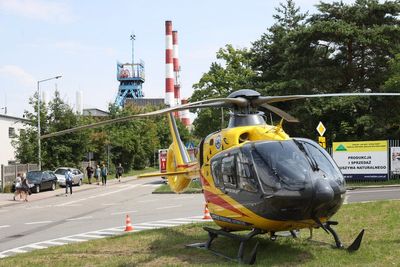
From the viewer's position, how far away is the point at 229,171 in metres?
10.5

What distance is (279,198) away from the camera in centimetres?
915

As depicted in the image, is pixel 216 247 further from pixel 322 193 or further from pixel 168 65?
pixel 168 65

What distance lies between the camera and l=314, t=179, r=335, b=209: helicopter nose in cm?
909

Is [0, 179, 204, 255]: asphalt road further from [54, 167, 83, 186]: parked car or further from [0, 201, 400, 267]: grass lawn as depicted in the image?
[54, 167, 83, 186]: parked car

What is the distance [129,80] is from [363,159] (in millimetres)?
108336

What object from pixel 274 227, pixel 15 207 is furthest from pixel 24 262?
pixel 15 207

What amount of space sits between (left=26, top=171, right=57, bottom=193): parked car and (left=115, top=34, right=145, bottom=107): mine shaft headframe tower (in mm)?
93971

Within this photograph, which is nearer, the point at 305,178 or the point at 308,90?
the point at 305,178

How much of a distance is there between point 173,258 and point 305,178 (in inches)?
134

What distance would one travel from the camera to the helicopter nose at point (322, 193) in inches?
358

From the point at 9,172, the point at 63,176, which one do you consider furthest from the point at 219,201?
the point at 63,176

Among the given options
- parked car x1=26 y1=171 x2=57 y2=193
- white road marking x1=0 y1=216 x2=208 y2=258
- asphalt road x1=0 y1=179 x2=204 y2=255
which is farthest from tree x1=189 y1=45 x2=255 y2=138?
white road marking x1=0 y1=216 x2=208 y2=258

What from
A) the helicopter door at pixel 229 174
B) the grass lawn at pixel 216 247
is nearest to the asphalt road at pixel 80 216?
the grass lawn at pixel 216 247

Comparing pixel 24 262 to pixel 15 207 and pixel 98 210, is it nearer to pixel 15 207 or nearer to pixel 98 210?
pixel 98 210
